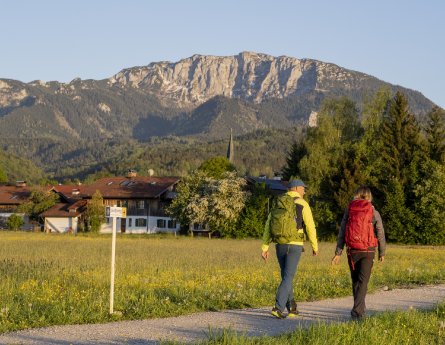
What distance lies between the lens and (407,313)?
1194 centimetres

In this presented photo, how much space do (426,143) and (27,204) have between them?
48.2 metres

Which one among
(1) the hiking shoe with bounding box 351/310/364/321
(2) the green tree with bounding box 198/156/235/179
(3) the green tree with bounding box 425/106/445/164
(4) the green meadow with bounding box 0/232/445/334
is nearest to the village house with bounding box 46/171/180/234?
(2) the green tree with bounding box 198/156/235/179

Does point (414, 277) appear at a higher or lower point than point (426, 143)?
lower

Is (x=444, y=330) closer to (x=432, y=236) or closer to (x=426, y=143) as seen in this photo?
(x=432, y=236)

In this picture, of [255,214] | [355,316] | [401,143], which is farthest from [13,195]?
[355,316]

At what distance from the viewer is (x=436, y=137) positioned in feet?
230

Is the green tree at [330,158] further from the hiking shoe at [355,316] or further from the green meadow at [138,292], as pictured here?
the hiking shoe at [355,316]

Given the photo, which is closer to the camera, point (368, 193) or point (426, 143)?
point (368, 193)

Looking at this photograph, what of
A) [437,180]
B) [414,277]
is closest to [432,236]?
[437,180]

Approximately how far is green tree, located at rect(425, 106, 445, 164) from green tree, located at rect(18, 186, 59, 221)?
152ft

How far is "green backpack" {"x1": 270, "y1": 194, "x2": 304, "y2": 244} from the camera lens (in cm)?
1293

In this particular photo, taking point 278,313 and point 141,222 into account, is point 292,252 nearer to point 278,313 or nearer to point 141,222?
point 278,313

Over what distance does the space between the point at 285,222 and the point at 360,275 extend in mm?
1420

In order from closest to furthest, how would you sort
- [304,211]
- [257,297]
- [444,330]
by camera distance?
[444,330]
[304,211]
[257,297]
